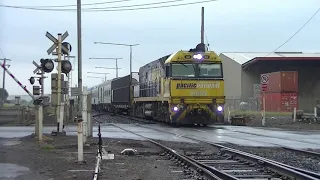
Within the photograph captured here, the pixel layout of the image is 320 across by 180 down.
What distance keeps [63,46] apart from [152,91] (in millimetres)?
12181

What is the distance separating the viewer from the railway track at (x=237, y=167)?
916 cm

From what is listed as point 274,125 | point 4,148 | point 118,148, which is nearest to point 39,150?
point 4,148

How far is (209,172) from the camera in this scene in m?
9.25

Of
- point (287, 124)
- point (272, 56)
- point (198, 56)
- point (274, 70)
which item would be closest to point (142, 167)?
point (198, 56)

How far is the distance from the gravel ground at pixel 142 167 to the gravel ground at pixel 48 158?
470mm

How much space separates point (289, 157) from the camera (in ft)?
41.6

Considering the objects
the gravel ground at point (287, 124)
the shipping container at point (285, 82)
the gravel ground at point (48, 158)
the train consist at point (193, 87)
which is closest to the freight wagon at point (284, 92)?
the shipping container at point (285, 82)

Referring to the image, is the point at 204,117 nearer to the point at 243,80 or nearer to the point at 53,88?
the point at 53,88

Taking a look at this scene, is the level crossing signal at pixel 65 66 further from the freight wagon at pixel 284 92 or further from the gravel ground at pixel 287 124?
the freight wagon at pixel 284 92

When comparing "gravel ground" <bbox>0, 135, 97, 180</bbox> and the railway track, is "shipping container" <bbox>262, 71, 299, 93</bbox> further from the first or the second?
the railway track

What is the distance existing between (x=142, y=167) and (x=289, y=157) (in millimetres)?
4479

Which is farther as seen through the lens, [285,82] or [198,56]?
[285,82]

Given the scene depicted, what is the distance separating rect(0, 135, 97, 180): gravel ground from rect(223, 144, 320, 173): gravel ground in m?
4.88

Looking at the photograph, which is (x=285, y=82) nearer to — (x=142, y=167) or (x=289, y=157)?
(x=289, y=157)
